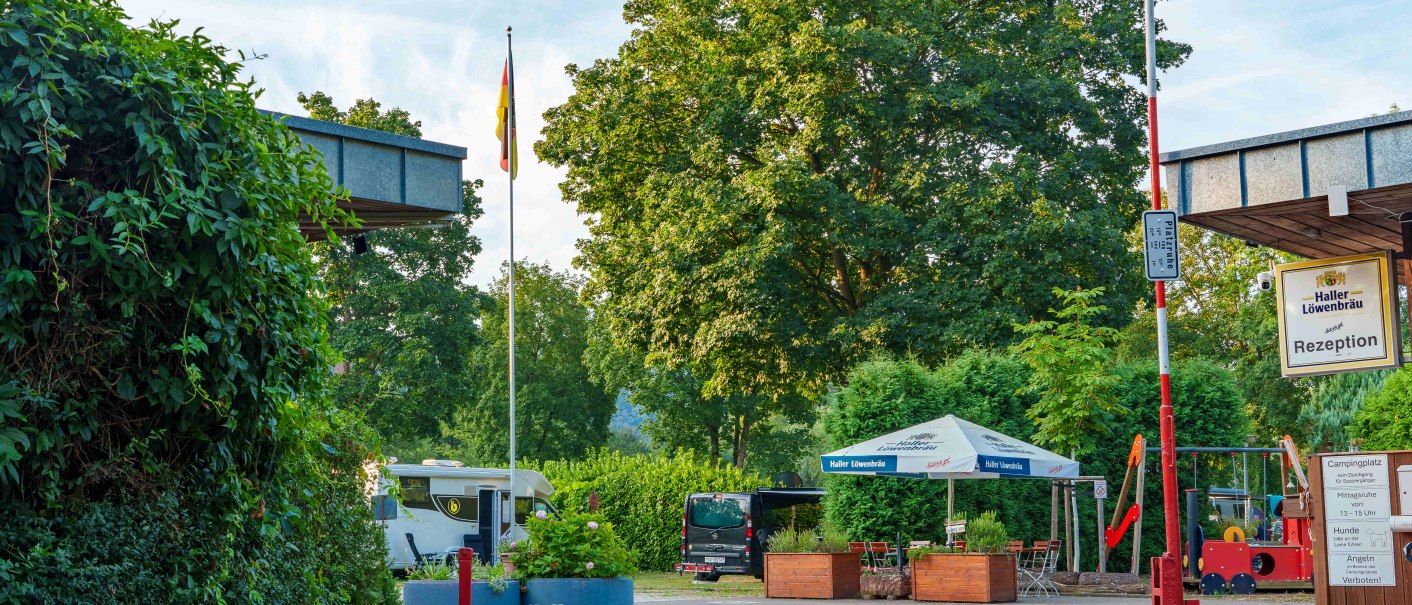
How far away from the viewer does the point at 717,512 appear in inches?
1124

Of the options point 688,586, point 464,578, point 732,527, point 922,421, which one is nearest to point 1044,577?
point 922,421

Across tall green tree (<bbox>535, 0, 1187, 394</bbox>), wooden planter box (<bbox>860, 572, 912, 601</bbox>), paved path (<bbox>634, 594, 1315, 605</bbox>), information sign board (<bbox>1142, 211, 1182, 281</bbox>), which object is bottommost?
paved path (<bbox>634, 594, 1315, 605</bbox>)

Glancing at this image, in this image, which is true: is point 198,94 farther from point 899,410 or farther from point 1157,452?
point 1157,452

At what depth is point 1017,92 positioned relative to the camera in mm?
29125

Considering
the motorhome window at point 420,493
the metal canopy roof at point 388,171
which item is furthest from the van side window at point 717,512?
the metal canopy roof at point 388,171

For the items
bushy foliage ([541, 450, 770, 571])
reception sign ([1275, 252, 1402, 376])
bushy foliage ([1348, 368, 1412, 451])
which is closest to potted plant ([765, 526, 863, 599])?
reception sign ([1275, 252, 1402, 376])

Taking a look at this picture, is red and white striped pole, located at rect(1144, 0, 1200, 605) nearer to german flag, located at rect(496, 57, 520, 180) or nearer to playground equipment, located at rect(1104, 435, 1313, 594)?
playground equipment, located at rect(1104, 435, 1313, 594)

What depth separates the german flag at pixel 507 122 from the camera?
2619 centimetres

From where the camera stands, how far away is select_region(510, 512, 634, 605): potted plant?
12914mm

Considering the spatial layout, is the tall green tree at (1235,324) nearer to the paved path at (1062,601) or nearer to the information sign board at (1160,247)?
the paved path at (1062,601)

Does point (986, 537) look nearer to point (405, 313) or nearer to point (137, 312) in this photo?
point (137, 312)

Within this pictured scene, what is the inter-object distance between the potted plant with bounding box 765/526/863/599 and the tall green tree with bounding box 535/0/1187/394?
8.12 meters

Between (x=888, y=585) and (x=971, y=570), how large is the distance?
161 centimetres

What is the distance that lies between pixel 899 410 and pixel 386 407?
19.3 meters
